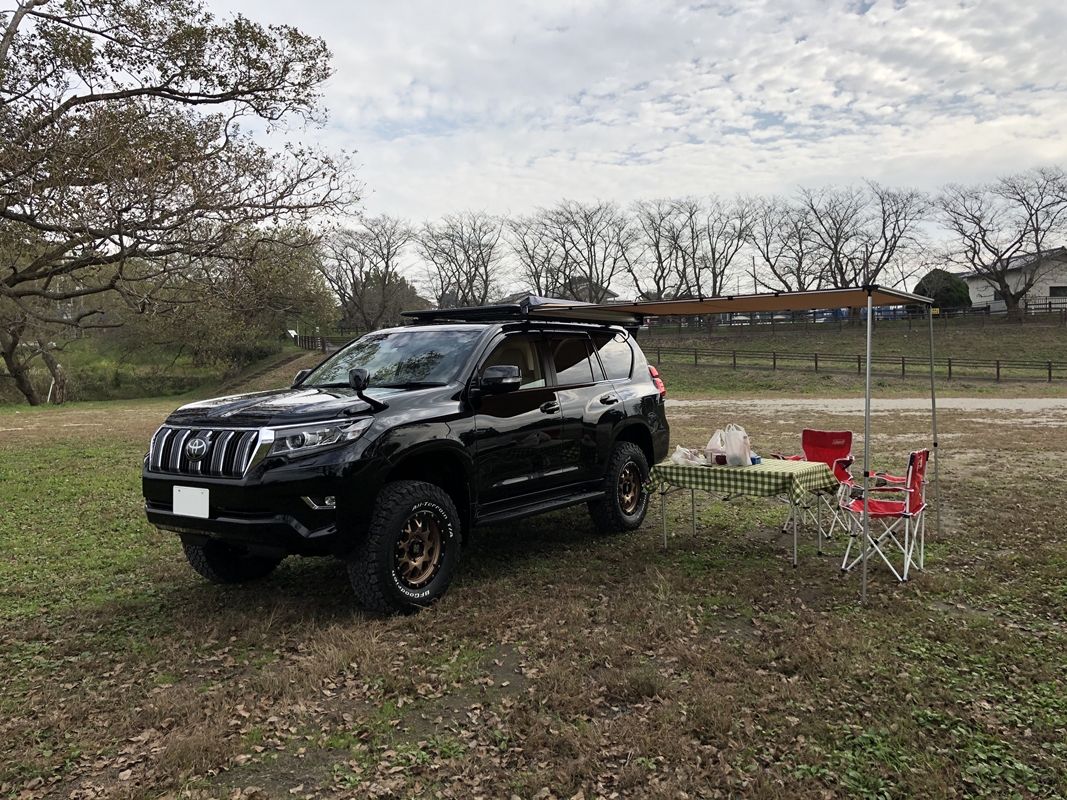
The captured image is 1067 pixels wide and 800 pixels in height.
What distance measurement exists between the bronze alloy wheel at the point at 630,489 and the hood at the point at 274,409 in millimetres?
2604

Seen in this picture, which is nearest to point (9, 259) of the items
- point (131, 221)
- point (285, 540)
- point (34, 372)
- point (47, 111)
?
point (47, 111)

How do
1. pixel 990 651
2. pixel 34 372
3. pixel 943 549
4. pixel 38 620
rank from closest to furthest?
pixel 990 651, pixel 38 620, pixel 943 549, pixel 34 372

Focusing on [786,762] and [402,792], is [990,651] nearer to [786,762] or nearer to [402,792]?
[786,762]

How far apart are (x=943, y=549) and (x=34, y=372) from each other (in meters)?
49.1

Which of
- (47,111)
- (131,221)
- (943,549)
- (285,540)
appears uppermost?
(47,111)

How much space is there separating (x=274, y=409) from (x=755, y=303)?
11.9 ft

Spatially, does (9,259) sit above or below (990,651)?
above

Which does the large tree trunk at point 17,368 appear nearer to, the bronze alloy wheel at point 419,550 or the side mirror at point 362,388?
the side mirror at point 362,388

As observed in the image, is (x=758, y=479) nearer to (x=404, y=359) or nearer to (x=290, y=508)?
(x=404, y=359)

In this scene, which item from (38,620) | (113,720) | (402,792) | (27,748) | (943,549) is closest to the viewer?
(402,792)

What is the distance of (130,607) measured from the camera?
5.09 m

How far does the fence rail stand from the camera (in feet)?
111

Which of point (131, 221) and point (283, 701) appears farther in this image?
point (131, 221)

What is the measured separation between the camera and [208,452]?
14.9 ft
